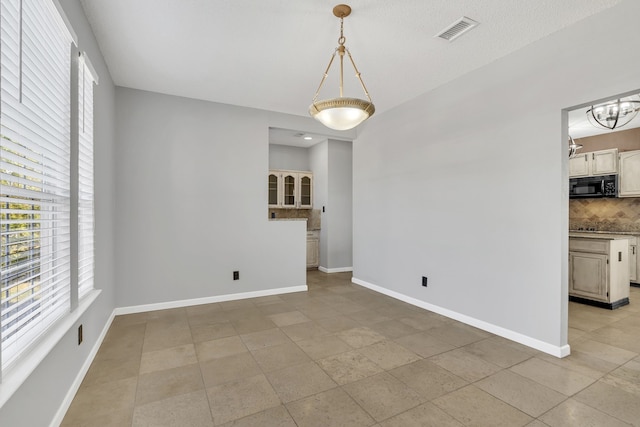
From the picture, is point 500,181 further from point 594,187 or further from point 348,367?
point 594,187

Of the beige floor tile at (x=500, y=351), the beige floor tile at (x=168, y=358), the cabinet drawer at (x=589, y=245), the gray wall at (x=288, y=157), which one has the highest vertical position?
the gray wall at (x=288, y=157)

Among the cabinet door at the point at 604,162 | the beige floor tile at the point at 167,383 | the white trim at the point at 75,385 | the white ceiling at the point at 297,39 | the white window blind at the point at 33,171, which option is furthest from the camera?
the cabinet door at the point at 604,162

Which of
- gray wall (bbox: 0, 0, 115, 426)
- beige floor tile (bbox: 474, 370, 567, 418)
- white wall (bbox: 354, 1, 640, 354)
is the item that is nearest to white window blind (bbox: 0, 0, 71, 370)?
gray wall (bbox: 0, 0, 115, 426)

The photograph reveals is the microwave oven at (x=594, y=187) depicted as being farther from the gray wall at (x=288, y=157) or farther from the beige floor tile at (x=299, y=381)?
the beige floor tile at (x=299, y=381)

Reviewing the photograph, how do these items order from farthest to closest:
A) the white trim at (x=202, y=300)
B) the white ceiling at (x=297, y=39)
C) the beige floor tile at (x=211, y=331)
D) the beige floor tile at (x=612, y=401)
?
the white trim at (x=202, y=300) < the beige floor tile at (x=211, y=331) < the white ceiling at (x=297, y=39) < the beige floor tile at (x=612, y=401)

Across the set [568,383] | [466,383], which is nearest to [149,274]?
[466,383]

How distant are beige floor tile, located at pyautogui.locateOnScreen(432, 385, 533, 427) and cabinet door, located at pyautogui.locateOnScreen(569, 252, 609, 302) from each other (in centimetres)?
301

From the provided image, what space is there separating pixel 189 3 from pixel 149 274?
307 centimetres

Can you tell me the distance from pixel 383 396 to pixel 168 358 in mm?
1795

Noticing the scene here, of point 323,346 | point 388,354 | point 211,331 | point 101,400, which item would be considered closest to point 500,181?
point 388,354

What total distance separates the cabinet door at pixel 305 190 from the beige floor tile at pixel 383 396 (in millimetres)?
4699

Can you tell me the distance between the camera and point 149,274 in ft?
13.0

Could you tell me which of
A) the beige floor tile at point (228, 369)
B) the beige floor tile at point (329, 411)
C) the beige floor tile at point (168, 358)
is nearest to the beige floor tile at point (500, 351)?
the beige floor tile at point (329, 411)

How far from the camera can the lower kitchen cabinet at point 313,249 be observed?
6.55 meters
